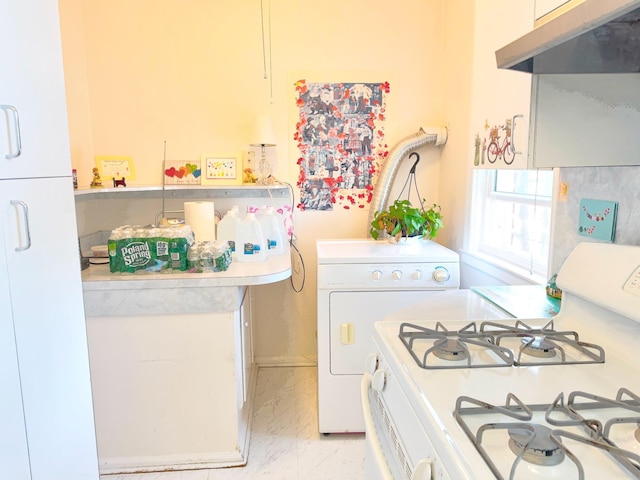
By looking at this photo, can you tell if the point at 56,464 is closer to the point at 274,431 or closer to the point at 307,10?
the point at 274,431

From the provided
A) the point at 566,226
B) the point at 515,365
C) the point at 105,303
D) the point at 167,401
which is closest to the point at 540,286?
the point at 566,226

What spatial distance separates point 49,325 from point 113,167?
1533 millimetres

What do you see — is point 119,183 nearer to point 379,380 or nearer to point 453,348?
point 379,380

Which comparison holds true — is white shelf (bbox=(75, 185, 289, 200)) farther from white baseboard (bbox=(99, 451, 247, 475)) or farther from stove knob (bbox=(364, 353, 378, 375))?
stove knob (bbox=(364, 353, 378, 375))

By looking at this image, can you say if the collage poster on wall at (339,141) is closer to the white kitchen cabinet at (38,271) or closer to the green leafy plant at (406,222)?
the green leafy plant at (406,222)

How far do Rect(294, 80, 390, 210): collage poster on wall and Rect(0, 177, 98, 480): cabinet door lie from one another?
1.64m

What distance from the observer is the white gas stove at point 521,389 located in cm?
72

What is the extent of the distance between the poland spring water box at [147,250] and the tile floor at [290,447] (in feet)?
3.31

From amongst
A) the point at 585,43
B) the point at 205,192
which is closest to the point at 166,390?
the point at 205,192

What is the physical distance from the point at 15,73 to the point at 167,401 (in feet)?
5.04

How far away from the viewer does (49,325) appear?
5.26 ft

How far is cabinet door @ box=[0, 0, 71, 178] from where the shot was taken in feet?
4.58

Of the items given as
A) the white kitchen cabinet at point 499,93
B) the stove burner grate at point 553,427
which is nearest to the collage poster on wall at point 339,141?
the white kitchen cabinet at point 499,93

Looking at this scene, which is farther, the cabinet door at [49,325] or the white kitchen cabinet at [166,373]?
the white kitchen cabinet at [166,373]
